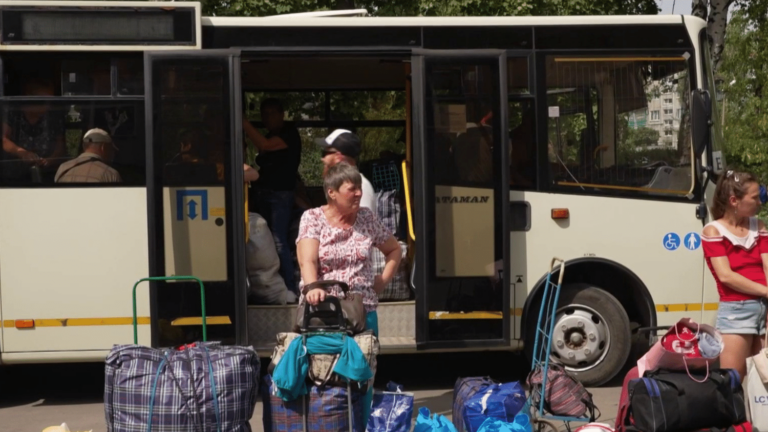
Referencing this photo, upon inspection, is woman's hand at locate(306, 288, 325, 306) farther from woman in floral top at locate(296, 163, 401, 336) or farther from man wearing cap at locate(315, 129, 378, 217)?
man wearing cap at locate(315, 129, 378, 217)

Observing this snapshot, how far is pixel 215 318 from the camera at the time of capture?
768 cm

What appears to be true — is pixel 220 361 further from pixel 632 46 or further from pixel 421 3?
pixel 421 3

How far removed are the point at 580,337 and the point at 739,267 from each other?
2.17m

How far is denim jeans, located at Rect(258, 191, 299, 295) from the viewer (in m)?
8.38

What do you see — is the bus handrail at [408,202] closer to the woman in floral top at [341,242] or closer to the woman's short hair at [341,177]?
the woman in floral top at [341,242]

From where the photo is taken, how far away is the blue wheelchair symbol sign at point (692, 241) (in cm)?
815

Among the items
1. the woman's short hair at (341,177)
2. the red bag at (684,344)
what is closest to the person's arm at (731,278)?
the red bag at (684,344)

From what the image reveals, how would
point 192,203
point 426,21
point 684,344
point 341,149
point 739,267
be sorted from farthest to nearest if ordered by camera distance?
point 426,21 < point 192,203 < point 341,149 < point 739,267 < point 684,344

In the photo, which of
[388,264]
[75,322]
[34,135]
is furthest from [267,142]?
[388,264]

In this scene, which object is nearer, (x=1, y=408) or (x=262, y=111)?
(x=1, y=408)

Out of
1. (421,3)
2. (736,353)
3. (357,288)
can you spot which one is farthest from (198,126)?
(421,3)

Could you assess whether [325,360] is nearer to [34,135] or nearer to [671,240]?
[34,135]

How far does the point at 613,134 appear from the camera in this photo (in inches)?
321

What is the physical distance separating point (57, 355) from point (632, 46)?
191 inches
